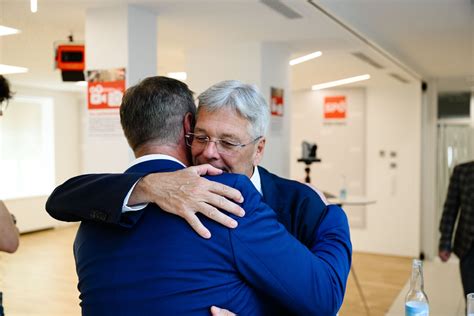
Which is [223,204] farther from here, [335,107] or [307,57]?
[335,107]

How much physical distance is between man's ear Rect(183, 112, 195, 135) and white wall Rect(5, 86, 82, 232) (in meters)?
8.28

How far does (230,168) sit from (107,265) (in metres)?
0.43

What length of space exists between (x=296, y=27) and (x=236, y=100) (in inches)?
108

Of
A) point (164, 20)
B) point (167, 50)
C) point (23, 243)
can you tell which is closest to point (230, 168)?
point (164, 20)

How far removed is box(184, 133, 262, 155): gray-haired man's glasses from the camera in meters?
1.28

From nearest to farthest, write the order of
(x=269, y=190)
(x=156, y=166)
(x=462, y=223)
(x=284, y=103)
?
(x=156, y=166)
(x=269, y=190)
(x=462, y=223)
(x=284, y=103)

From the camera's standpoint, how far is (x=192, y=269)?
1.01 metres

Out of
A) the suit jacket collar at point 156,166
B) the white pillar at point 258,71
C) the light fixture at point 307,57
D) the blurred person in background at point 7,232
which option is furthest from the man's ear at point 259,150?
the light fixture at point 307,57

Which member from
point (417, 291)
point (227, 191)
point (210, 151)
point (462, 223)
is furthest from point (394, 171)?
point (227, 191)

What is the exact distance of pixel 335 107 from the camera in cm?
799

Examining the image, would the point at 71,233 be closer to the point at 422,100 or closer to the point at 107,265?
the point at 422,100

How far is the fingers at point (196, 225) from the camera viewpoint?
3.29 ft

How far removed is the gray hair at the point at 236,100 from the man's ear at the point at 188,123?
4 centimetres

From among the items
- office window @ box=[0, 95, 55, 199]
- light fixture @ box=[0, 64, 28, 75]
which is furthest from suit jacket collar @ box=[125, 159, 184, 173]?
office window @ box=[0, 95, 55, 199]
